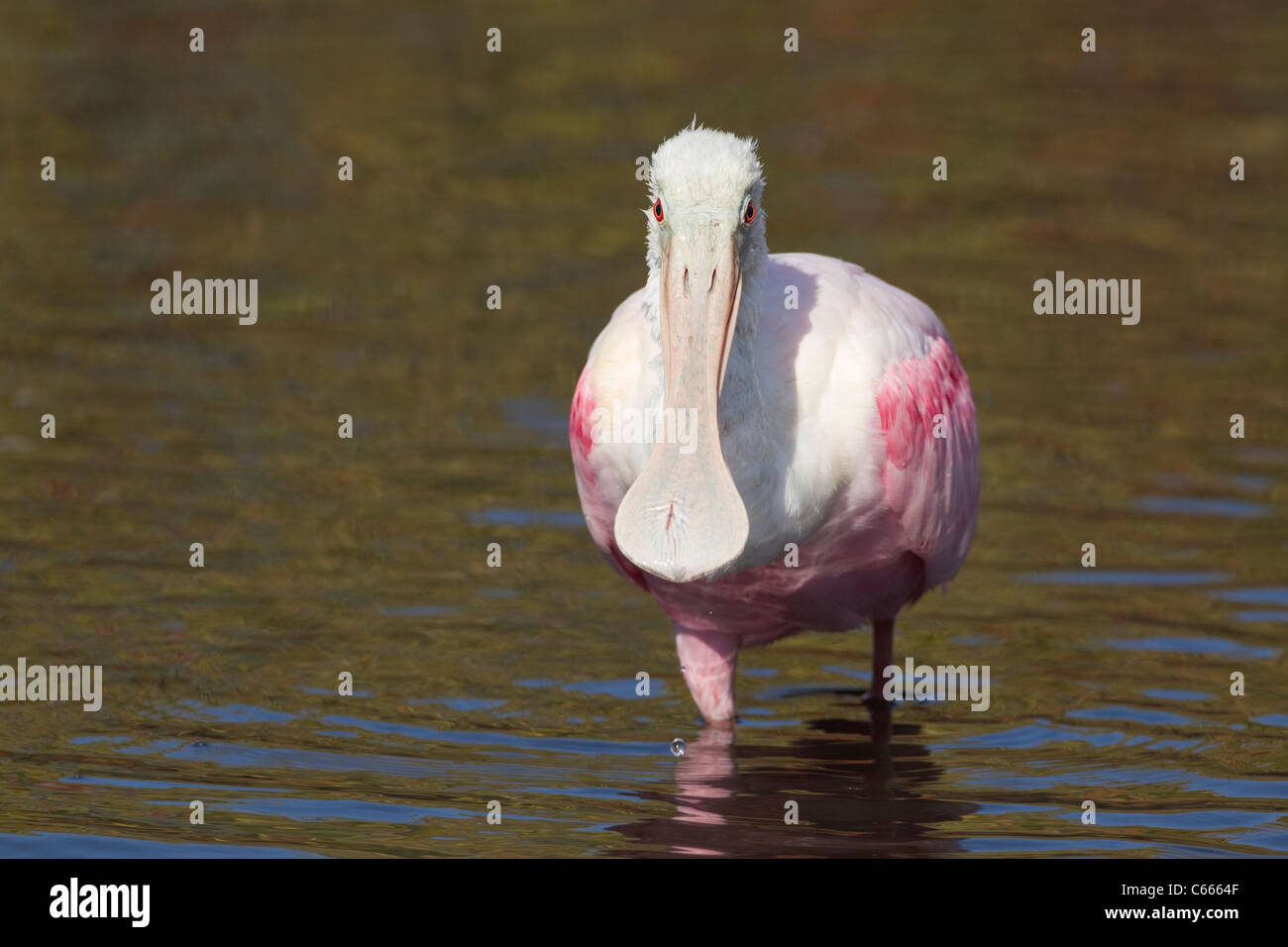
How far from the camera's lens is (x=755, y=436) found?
8.09 metres

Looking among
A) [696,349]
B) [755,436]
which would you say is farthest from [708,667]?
[696,349]

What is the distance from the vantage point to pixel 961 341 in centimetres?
1525

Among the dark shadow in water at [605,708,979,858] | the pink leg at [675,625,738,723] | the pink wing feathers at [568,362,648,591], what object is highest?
the pink wing feathers at [568,362,648,591]

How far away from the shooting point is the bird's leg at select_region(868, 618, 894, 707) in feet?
31.9

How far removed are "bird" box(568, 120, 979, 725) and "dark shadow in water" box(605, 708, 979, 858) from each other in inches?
12.4

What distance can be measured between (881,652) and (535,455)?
12.0ft

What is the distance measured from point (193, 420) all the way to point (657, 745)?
5.12m

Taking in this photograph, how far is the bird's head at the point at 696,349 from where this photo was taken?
7676 mm

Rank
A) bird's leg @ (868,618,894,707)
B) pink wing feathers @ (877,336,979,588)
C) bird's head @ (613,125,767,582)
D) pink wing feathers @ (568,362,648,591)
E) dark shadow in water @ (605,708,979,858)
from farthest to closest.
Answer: bird's leg @ (868,618,894,707) → pink wing feathers @ (568,362,648,591) → pink wing feathers @ (877,336,979,588) → dark shadow in water @ (605,708,979,858) → bird's head @ (613,125,767,582)

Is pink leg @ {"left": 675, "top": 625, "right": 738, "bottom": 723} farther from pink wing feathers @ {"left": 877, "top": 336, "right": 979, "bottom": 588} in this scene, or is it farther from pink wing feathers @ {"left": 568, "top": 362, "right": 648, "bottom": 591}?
pink wing feathers @ {"left": 877, "top": 336, "right": 979, "bottom": 588}

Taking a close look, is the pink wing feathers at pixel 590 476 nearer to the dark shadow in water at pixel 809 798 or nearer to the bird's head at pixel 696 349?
the dark shadow in water at pixel 809 798

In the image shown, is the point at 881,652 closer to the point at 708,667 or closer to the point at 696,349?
the point at 708,667

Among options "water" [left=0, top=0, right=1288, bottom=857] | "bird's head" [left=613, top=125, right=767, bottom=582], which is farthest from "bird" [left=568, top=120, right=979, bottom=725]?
"water" [left=0, top=0, right=1288, bottom=857]

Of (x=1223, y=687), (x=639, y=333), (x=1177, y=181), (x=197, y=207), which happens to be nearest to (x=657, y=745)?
(x=639, y=333)
